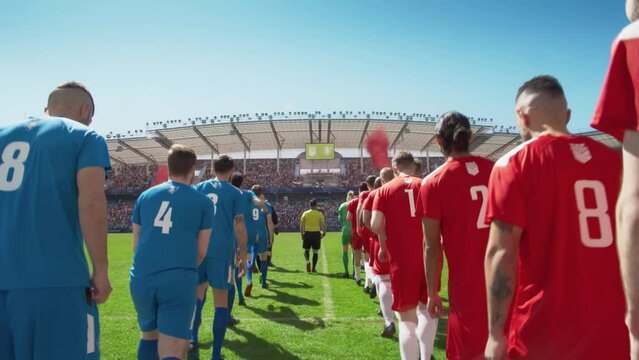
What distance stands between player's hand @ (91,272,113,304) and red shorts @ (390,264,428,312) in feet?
9.43

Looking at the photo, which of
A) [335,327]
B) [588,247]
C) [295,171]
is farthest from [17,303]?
[295,171]

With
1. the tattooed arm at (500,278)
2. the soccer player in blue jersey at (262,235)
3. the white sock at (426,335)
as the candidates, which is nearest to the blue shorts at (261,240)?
the soccer player in blue jersey at (262,235)

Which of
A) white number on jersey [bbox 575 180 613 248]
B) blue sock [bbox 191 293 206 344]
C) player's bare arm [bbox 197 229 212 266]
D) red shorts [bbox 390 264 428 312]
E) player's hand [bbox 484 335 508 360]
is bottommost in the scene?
blue sock [bbox 191 293 206 344]

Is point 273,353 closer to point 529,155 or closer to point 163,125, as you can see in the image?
point 529,155

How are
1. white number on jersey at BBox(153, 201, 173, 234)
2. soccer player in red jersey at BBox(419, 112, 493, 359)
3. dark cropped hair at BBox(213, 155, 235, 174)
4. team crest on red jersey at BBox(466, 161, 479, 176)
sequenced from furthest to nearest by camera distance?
dark cropped hair at BBox(213, 155, 235, 174) → white number on jersey at BBox(153, 201, 173, 234) → team crest on red jersey at BBox(466, 161, 479, 176) → soccer player in red jersey at BBox(419, 112, 493, 359)

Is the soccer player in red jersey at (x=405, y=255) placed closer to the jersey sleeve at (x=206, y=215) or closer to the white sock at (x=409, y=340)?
the white sock at (x=409, y=340)

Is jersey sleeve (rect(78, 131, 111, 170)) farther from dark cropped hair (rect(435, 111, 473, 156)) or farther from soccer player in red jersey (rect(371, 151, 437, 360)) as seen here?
soccer player in red jersey (rect(371, 151, 437, 360))

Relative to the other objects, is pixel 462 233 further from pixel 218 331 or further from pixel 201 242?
pixel 218 331

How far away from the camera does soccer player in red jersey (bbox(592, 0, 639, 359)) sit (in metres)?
1.22

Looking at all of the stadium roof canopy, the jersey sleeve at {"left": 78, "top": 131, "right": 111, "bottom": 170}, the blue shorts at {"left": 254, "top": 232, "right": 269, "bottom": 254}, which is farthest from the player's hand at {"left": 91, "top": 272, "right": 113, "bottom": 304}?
the stadium roof canopy

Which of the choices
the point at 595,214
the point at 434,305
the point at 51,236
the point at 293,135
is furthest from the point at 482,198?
the point at 293,135

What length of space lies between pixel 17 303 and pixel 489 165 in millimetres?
3063

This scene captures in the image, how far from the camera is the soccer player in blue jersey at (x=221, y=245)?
5332 millimetres

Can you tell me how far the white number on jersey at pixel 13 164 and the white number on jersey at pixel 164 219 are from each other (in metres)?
1.44
